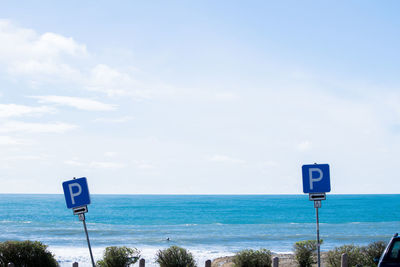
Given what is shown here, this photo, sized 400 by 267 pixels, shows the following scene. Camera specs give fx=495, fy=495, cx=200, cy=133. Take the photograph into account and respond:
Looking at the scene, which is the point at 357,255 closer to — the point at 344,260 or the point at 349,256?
the point at 349,256

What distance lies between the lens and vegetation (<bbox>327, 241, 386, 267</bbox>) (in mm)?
15469

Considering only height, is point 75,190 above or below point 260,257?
above

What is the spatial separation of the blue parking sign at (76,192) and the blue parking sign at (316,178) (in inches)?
197

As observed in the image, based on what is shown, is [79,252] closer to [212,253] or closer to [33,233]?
[212,253]

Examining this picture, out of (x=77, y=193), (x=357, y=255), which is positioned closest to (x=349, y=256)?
(x=357, y=255)

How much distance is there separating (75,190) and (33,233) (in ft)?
180

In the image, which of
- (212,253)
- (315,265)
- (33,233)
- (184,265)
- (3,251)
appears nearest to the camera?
(3,251)

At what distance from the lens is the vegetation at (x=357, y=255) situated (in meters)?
15.5

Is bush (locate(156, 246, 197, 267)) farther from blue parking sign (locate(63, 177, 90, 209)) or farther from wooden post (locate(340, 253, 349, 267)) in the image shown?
blue parking sign (locate(63, 177, 90, 209))

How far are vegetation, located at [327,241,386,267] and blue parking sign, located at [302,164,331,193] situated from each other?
4947 millimetres

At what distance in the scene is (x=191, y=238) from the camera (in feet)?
177

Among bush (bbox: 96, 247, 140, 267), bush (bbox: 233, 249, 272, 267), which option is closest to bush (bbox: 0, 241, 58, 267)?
bush (bbox: 96, 247, 140, 267)

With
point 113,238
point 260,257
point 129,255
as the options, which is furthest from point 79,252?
point 260,257

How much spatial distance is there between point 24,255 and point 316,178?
8567 mm
